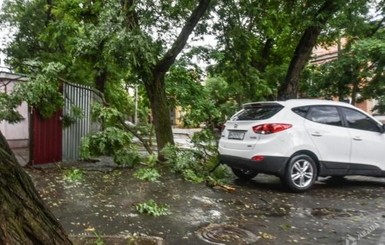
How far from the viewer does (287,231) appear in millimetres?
5211

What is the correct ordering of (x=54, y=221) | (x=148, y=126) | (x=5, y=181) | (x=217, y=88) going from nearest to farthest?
(x=5, y=181) < (x=54, y=221) < (x=148, y=126) < (x=217, y=88)

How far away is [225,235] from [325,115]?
4180 millimetres

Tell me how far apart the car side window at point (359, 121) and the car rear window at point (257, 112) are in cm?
166

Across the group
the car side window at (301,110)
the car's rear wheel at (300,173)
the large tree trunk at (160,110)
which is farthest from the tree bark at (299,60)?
the car's rear wheel at (300,173)

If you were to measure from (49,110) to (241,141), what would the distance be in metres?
4.62

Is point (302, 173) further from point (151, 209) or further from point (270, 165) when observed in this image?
point (151, 209)

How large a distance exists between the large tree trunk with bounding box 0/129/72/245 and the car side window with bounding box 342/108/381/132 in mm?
A: 6959

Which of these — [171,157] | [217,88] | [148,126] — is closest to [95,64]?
[148,126]

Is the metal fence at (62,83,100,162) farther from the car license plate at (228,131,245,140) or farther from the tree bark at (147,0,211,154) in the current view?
the car license plate at (228,131,245,140)

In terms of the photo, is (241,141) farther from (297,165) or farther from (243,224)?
(243,224)

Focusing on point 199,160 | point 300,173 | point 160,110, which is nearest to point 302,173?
point 300,173

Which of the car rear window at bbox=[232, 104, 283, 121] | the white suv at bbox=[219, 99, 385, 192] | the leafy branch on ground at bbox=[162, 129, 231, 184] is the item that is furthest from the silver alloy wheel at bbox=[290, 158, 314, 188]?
the leafy branch on ground at bbox=[162, 129, 231, 184]

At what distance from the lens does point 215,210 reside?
6.22 m

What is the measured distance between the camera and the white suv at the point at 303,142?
7.44m
